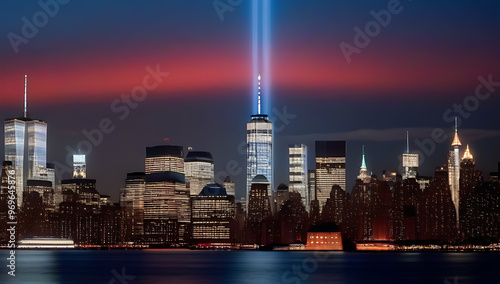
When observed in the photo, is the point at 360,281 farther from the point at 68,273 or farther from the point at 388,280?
the point at 68,273

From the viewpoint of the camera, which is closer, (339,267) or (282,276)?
(282,276)

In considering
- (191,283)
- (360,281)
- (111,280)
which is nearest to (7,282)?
(111,280)

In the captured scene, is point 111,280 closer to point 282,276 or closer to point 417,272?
point 282,276

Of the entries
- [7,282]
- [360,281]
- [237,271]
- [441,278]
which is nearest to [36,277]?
[7,282]

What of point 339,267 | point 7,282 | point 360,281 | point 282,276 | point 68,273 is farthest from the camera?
point 339,267

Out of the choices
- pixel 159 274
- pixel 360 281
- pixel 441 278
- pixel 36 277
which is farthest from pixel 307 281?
pixel 36 277

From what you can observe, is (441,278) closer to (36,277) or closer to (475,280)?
(475,280)

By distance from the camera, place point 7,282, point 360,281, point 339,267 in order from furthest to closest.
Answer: point 339,267 → point 360,281 → point 7,282

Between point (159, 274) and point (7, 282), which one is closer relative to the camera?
point (7, 282)
